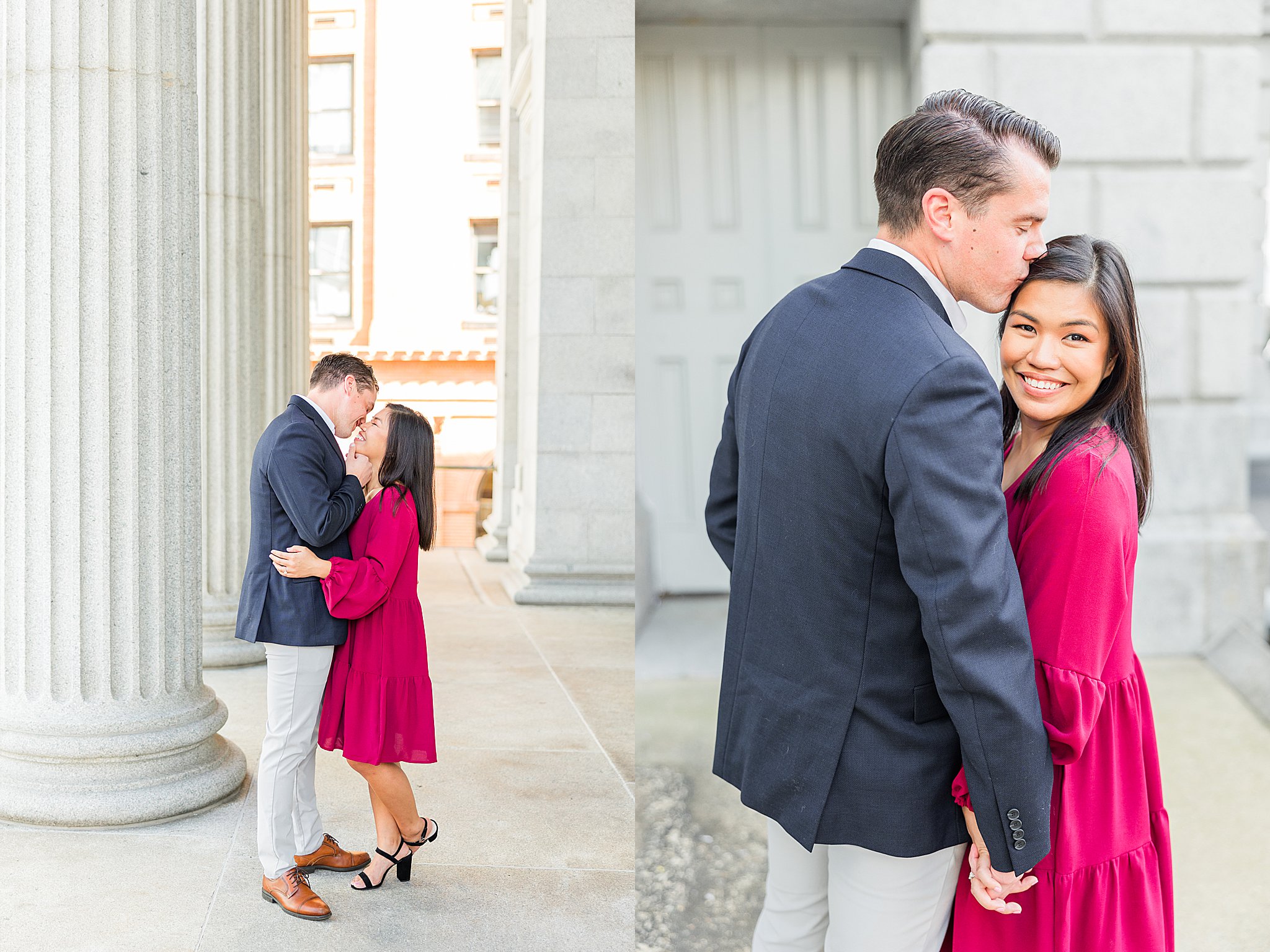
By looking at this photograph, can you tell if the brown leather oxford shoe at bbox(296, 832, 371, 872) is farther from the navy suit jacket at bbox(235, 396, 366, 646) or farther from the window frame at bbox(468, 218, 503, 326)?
the window frame at bbox(468, 218, 503, 326)

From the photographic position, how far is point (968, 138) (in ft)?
5.75

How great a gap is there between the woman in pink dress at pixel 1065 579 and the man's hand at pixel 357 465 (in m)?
2.17

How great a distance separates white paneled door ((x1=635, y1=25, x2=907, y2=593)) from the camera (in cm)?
655

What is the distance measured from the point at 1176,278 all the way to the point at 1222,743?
2198 mm

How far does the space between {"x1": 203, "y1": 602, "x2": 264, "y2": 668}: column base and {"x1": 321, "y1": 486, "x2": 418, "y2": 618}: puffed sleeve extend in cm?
353

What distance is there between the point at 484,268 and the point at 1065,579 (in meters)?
24.5

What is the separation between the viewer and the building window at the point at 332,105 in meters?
24.7

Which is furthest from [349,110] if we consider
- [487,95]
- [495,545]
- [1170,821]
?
[1170,821]

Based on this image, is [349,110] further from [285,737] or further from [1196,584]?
[285,737]

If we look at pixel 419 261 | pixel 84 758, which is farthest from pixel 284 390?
pixel 419 261

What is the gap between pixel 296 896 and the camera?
3441mm

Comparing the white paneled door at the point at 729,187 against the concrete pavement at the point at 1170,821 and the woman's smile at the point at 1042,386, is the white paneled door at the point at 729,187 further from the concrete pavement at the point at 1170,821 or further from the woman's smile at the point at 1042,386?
the woman's smile at the point at 1042,386

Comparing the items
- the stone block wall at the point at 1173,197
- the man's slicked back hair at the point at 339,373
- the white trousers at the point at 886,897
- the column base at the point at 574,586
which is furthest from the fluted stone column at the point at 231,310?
the white trousers at the point at 886,897

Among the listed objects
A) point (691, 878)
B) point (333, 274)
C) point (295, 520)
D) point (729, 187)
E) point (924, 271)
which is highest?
point (333, 274)
